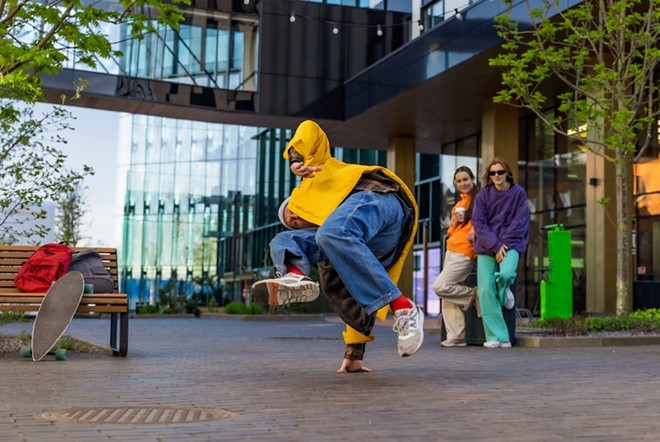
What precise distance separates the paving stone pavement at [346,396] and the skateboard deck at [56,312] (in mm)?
280

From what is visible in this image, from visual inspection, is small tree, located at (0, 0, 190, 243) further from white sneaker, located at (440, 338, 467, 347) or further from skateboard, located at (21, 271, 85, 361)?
white sneaker, located at (440, 338, 467, 347)

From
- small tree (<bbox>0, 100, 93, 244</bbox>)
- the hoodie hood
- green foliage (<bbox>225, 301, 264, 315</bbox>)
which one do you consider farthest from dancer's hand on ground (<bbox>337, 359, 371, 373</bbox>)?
green foliage (<bbox>225, 301, 264, 315</bbox>)

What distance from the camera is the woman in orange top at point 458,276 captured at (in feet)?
37.0

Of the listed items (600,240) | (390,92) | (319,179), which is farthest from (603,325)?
(390,92)

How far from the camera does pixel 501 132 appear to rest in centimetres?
2542

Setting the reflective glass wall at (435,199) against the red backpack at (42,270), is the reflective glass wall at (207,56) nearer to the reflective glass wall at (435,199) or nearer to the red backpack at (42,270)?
the reflective glass wall at (435,199)

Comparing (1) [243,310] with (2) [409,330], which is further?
(1) [243,310]

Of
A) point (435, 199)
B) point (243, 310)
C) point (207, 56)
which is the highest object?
point (207, 56)

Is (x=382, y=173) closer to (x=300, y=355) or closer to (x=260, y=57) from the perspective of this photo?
(x=300, y=355)

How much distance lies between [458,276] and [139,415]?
7130 mm

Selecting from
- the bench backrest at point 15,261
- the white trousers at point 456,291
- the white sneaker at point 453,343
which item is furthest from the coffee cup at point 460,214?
the bench backrest at point 15,261

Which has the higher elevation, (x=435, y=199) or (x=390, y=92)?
(x=390, y=92)

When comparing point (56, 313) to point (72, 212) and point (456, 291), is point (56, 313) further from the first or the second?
point (72, 212)

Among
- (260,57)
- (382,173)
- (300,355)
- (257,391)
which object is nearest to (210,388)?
(257,391)
